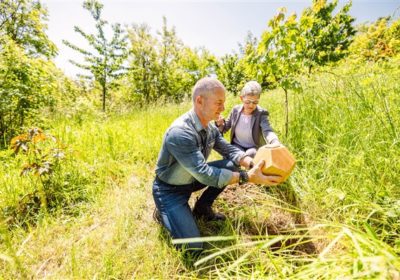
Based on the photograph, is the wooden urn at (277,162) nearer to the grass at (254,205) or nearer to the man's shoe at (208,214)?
the grass at (254,205)

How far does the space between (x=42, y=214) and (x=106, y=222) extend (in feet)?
2.02

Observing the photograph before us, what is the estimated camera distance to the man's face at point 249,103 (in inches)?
115

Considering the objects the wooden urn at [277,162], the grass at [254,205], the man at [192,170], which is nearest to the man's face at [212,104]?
the man at [192,170]

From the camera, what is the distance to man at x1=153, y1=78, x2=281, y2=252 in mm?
1913

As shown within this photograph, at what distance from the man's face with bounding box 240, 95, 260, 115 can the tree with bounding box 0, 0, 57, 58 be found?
6.55 metres

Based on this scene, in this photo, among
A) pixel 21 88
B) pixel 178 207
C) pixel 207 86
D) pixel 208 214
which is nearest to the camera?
pixel 207 86

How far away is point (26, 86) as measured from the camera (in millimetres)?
3643

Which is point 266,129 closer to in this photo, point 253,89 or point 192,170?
point 253,89

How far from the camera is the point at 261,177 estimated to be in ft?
6.17

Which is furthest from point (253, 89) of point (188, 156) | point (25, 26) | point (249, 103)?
point (25, 26)

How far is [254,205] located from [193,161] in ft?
2.42

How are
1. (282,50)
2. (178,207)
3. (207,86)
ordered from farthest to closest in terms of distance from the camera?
(282,50) → (178,207) → (207,86)

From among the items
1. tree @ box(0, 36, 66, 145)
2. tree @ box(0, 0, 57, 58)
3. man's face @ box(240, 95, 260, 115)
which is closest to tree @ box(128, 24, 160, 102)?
tree @ box(0, 0, 57, 58)

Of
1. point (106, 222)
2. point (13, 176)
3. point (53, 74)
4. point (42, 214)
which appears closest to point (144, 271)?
point (106, 222)
